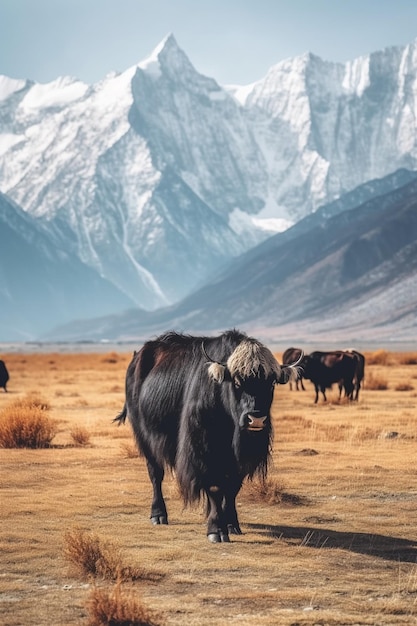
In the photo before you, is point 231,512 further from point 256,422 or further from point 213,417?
point 256,422

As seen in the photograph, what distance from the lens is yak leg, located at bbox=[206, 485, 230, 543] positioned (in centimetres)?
1205

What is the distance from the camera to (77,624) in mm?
8680

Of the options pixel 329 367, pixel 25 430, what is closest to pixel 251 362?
pixel 25 430

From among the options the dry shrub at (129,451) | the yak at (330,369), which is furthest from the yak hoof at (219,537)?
the yak at (330,369)

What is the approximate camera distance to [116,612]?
8.38 m

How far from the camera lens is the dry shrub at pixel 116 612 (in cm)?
838

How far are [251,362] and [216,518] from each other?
1806mm

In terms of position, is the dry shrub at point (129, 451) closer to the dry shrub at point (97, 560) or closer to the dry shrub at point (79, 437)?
the dry shrub at point (79, 437)

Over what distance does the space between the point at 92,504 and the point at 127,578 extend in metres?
4.42

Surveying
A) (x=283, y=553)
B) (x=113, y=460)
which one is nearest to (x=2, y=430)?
(x=113, y=460)

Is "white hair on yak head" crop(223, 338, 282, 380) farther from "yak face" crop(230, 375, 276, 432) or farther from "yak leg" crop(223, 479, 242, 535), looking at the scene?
"yak leg" crop(223, 479, 242, 535)

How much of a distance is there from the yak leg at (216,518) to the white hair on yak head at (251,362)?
1.37 meters

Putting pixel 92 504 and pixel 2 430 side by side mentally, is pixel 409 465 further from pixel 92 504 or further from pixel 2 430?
pixel 2 430

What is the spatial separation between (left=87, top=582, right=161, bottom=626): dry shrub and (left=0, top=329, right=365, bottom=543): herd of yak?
3.16 metres
